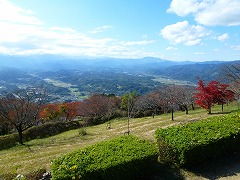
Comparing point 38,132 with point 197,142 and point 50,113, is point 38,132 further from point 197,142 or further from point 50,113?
point 197,142

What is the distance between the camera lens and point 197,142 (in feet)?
45.6

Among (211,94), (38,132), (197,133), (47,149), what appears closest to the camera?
(197,133)

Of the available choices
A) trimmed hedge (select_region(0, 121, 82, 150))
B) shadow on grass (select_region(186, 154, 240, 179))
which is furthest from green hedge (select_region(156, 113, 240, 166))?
trimmed hedge (select_region(0, 121, 82, 150))

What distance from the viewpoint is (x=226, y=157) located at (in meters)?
15.4

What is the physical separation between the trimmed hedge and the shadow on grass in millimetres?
36366

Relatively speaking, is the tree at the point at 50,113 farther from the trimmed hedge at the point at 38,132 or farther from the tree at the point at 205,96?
the tree at the point at 205,96

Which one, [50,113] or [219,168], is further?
[50,113]

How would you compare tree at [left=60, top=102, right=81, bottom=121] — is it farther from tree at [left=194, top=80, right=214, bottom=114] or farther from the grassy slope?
tree at [left=194, top=80, right=214, bottom=114]

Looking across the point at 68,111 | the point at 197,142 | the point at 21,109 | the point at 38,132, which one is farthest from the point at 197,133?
the point at 68,111

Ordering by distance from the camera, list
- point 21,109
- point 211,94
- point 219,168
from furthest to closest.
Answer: point 21,109 < point 211,94 < point 219,168

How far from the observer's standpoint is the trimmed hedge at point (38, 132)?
139 ft

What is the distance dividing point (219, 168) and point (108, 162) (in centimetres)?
705

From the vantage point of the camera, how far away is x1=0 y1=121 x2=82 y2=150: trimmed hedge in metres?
42.3

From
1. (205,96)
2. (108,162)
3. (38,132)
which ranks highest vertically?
(108,162)
